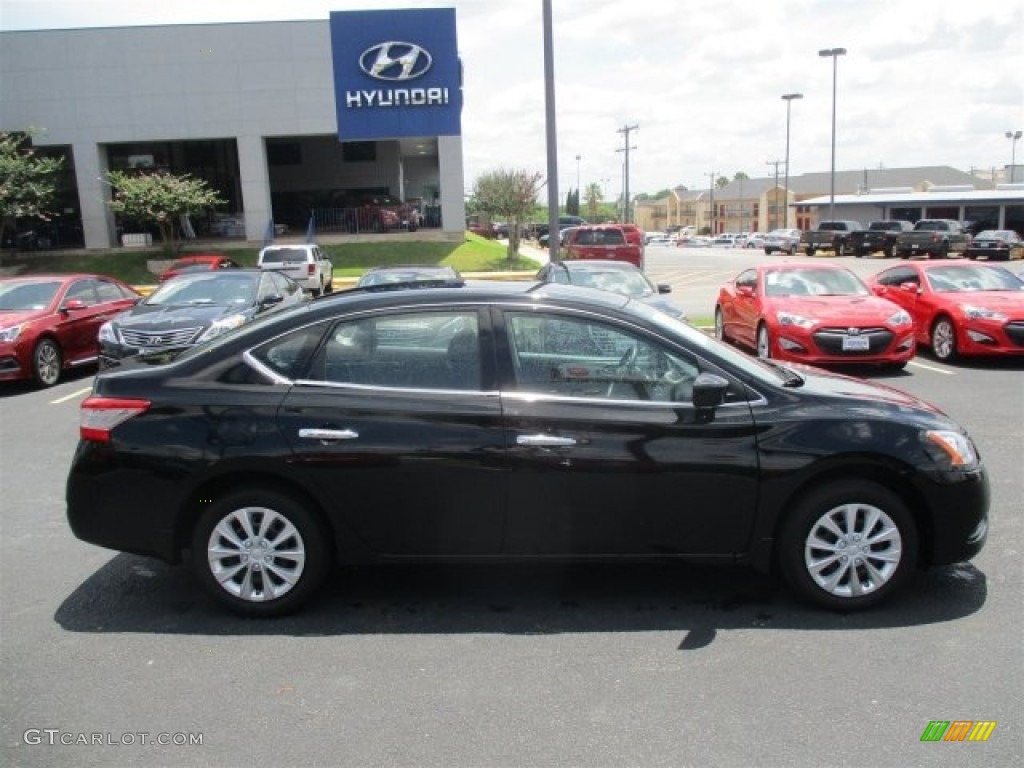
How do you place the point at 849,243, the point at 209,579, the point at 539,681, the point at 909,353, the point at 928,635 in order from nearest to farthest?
1. the point at 539,681
2. the point at 928,635
3. the point at 209,579
4. the point at 909,353
5. the point at 849,243

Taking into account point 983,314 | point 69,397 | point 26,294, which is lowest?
point 69,397

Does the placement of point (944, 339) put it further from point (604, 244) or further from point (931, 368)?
point (604, 244)

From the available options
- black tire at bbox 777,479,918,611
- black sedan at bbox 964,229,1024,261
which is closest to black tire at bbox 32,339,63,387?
black tire at bbox 777,479,918,611

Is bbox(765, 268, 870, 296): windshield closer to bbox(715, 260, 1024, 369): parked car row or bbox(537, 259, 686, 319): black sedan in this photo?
bbox(715, 260, 1024, 369): parked car row

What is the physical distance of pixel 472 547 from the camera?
13.5 feet

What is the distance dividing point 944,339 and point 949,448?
333 inches

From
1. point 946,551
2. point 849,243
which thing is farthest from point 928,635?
point 849,243

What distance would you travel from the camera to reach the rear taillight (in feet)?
13.7

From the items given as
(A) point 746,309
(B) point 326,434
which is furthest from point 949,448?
(A) point 746,309

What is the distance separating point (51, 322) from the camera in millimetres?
11438

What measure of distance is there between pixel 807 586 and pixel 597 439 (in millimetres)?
1234

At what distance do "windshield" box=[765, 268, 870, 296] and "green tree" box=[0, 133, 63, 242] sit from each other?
27016mm

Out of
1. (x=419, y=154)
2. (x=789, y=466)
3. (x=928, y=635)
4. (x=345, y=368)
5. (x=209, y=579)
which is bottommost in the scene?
(x=928, y=635)

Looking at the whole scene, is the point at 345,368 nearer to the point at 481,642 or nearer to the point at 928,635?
the point at 481,642
